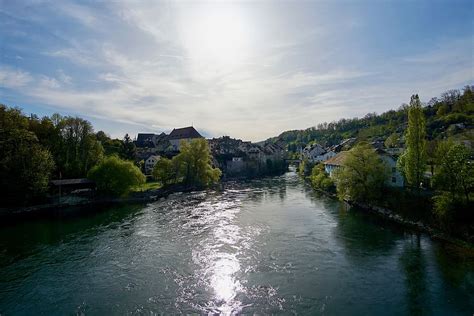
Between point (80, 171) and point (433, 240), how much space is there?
3557 centimetres

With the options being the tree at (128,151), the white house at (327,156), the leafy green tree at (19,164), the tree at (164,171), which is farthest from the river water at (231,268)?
the white house at (327,156)

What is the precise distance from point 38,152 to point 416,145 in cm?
3192

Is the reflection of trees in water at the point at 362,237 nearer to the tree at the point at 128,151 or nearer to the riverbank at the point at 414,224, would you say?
the riverbank at the point at 414,224

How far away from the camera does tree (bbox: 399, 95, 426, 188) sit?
70.2 ft

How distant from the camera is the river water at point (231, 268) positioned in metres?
10.7

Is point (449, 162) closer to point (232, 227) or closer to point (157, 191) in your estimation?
point (232, 227)

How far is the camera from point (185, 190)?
3888 cm

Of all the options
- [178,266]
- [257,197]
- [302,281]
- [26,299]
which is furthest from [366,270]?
[257,197]

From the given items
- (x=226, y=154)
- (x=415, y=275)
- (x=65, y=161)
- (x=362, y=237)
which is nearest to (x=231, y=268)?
(x=415, y=275)

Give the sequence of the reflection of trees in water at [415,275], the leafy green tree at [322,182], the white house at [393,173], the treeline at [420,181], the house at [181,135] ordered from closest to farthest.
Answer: the reflection of trees in water at [415,275], the treeline at [420,181], the white house at [393,173], the leafy green tree at [322,182], the house at [181,135]

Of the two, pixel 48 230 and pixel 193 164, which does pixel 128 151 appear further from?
pixel 48 230

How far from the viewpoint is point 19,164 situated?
26719 mm

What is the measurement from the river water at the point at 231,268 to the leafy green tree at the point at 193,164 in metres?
17.2

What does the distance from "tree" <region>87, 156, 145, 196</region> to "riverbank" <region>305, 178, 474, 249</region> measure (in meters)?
22.4
